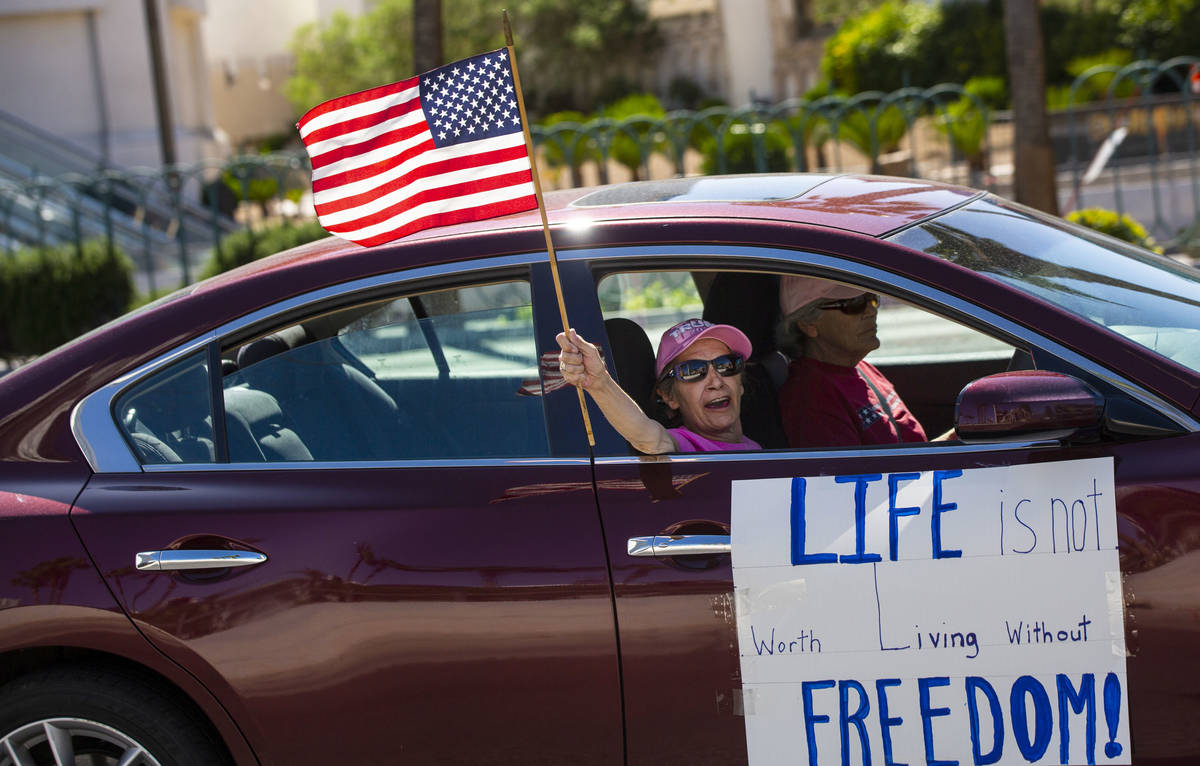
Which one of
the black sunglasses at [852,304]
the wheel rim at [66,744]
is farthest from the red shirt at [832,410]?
the wheel rim at [66,744]

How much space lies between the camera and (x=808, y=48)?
1922 inches

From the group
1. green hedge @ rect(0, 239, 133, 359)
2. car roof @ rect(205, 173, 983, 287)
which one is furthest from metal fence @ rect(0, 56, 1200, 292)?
car roof @ rect(205, 173, 983, 287)

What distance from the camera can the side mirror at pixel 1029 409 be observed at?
266 cm

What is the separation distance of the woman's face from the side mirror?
63 cm

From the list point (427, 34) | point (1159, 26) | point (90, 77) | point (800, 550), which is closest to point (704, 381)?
point (800, 550)

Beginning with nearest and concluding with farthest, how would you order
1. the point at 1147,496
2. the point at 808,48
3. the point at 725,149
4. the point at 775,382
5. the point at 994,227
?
the point at 1147,496 → the point at 994,227 → the point at 775,382 → the point at 725,149 → the point at 808,48

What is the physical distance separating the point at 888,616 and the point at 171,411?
1.60 m

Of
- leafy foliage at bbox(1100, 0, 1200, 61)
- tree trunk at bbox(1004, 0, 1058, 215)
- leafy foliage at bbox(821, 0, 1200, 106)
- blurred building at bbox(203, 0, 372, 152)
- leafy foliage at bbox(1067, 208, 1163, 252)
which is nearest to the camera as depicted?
leafy foliage at bbox(1067, 208, 1163, 252)

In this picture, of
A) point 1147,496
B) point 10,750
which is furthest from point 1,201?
point 1147,496

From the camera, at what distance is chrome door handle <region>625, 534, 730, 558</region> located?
274 cm

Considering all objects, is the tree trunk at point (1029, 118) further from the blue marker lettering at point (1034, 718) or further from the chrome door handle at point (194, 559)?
the chrome door handle at point (194, 559)

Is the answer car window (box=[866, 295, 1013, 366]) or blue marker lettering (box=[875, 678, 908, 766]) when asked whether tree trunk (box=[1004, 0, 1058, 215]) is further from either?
blue marker lettering (box=[875, 678, 908, 766])

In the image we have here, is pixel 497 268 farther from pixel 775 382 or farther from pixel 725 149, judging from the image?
pixel 725 149

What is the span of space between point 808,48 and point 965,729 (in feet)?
158
